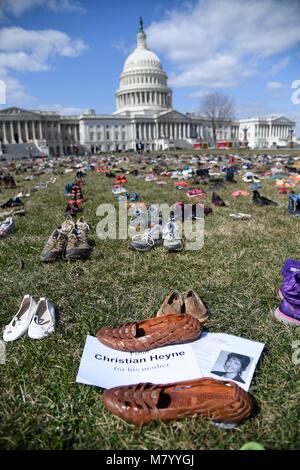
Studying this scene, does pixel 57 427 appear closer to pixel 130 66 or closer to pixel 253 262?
pixel 253 262

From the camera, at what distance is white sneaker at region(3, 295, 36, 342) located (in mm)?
3125

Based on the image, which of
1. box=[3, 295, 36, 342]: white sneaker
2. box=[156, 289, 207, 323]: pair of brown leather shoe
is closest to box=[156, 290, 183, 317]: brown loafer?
box=[156, 289, 207, 323]: pair of brown leather shoe

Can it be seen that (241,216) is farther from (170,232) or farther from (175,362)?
(175,362)

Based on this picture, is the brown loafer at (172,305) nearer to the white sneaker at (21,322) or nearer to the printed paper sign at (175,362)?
the printed paper sign at (175,362)

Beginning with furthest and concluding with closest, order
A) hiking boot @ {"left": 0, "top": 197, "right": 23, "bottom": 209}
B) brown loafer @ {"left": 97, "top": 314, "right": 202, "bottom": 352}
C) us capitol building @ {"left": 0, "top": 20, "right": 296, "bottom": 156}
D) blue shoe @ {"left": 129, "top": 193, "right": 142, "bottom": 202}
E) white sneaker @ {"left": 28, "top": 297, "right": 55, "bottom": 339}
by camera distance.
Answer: us capitol building @ {"left": 0, "top": 20, "right": 296, "bottom": 156} < blue shoe @ {"left": 129, "top": 193, "right": 142, "bottom": 202} < hiking boot @ {"left": 0, "top": 197, "right": 23, "bottom": 209} < white sneaker @ {"left": 28, "top": 297, "right": 55, "bottom": 339} < brown loafer @ {"left": 97, "top": 314, "right": 202, "bottom": 352}

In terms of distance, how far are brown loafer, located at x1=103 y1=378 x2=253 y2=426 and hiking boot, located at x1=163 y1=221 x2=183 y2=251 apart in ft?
10.7

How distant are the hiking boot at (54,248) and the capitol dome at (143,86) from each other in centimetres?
11011

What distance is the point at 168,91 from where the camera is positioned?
112000 millimetres

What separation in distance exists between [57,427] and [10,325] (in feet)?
4.71

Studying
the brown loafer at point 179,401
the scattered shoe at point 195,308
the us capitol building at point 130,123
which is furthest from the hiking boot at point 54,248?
the us capitol building at point 130,123

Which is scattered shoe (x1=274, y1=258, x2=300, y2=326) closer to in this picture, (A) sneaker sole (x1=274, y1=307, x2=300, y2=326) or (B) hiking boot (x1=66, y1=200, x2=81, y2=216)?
(A) sneaker sole (x1=274, y1=307, x2=300, y2=326)

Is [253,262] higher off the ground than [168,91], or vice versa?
[168,91]

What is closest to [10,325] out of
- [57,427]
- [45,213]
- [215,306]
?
[57,427]
